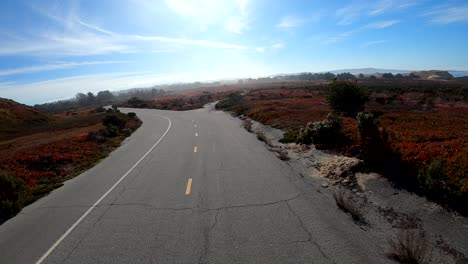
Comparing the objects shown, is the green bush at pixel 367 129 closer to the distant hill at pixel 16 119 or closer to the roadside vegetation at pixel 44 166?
the roadside vegetation at pixel 44 166

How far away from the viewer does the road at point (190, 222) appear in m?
6.86

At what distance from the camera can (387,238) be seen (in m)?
7.34

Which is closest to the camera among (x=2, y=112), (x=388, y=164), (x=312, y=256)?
(x=312, y=256)

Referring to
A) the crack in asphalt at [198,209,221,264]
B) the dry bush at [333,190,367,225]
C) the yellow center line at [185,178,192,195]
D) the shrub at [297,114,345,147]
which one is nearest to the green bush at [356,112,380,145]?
the shrub at [297,114,345,147]

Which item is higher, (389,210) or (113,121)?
(389,210)

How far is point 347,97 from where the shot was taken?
2658 cm

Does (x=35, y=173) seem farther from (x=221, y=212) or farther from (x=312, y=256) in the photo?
(x=312, y=256)

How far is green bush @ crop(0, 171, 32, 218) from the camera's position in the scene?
34.9ft

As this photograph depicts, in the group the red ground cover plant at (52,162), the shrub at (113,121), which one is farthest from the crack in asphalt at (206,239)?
the shrub at (113,121)

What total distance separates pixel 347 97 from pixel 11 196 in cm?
2368

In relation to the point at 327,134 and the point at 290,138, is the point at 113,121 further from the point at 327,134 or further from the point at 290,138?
the point at 327,134

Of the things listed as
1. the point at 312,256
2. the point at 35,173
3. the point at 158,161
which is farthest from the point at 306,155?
the point at 35,173

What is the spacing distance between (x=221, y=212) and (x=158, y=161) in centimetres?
945

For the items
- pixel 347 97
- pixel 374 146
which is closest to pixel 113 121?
pixel 347 97
